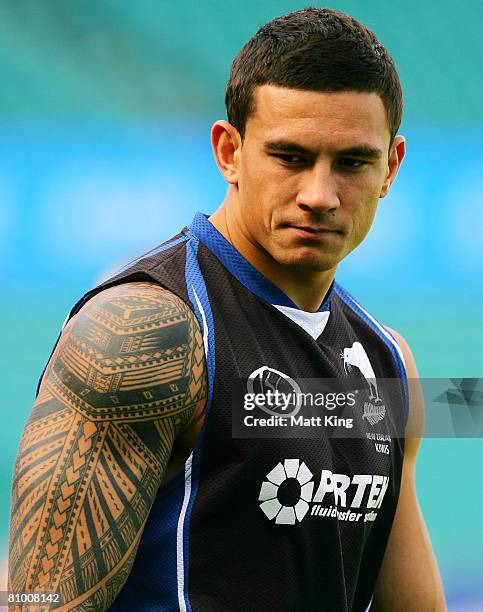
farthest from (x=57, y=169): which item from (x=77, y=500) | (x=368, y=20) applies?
(x=77, y=500)

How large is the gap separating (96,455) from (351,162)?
0.77 meters

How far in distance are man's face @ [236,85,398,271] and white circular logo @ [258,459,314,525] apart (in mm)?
396

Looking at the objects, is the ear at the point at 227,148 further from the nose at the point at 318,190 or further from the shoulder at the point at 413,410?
the shoulder at the point at 413,410

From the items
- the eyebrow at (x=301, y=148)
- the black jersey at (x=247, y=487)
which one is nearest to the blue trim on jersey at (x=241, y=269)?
the black jersey at (x=247, y=487)

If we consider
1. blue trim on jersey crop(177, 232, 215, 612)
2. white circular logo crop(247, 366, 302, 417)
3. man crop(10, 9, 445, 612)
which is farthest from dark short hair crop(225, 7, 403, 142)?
white circular logo crop(247, 366, 302, 417)

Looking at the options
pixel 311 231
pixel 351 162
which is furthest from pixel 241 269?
pixel 351 162

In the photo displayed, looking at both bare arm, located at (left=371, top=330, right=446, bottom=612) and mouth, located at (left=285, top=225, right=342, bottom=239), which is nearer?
mouth, located at (left=285, top=225, right=342, bottom=239)

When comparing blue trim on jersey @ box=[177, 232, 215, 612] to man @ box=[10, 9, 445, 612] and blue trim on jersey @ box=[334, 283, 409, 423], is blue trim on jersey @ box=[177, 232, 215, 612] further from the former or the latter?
blue trim on jersey @ box=[334, 283, 409, 423]

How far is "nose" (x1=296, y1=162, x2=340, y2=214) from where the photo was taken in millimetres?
1999

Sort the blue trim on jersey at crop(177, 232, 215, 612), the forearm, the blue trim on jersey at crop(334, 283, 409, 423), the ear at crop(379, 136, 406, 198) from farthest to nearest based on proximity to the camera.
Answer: the blue trim on jersey at crop(334, 283, 409, 423)
the ear at crop(379, 136, 406, 198)
the blue trim on jersey at crop(177, 232, 215, 612)
the forearm

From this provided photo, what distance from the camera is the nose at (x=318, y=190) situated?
1999mm

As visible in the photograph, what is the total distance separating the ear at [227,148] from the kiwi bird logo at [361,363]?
461 millimetres

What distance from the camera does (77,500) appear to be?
5.80 ft

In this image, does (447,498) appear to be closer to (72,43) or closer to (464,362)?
(464,362)
